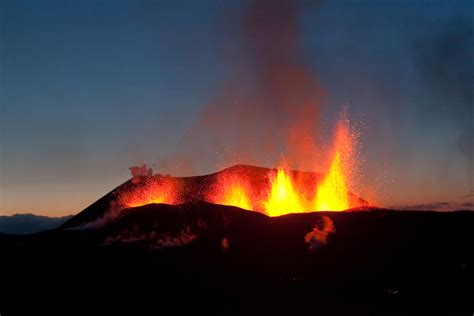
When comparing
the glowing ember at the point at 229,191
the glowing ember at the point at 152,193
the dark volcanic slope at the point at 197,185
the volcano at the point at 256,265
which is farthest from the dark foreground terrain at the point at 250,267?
the dark volcanic slope at the point at 197,185

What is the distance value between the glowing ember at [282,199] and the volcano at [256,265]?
20266mm

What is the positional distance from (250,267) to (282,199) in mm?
37418

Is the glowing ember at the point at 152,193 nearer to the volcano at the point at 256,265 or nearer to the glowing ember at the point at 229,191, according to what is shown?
the glowing ember at the point at 229,191

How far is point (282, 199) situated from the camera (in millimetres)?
113062

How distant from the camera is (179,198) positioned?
12575 centimetres

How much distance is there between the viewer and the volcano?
71.9m

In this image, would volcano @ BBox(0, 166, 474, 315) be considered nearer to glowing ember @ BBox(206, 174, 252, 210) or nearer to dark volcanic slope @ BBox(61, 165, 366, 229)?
glowing ember @ BBox(206, 174, 252, 210)

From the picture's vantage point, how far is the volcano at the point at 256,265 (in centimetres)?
7194

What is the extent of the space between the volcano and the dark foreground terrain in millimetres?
147

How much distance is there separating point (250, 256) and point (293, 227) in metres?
8.40

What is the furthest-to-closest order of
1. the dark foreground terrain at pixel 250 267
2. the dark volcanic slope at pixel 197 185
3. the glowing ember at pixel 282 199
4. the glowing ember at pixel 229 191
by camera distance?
the dark volcanic slope at pixel 197 185, the glowing ember at pixel 229 191, the glowing ember at pixel 282 199, the dark foreground terrain at pixel 250 267

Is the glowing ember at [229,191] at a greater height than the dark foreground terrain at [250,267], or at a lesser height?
greater

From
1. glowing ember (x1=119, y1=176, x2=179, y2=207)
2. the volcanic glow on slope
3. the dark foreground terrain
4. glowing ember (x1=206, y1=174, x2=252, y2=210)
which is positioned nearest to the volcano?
the dark foreground terrain

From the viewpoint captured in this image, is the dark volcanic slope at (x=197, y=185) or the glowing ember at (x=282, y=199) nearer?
the glowing ember at (x=282, y=199)
